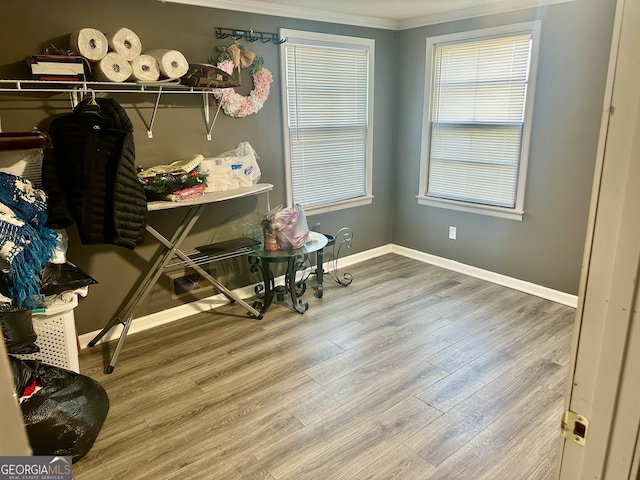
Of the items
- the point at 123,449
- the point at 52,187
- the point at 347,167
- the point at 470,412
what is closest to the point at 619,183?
the point at 470,412

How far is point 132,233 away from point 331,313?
63.6 inches

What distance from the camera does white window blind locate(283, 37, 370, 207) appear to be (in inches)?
148

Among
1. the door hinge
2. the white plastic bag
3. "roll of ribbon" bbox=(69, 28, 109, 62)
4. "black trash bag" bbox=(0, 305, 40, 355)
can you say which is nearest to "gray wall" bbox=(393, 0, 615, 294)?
the white plastic bag

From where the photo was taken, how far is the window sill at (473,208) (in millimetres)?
3738

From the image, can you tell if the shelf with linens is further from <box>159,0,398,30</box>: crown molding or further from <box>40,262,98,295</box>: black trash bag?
<box>40,262,98,295</box>: black trash bag

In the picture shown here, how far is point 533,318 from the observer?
330 centimetres

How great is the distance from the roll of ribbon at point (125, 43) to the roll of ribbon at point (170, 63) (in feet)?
0.42

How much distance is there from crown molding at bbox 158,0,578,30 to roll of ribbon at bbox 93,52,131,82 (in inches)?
25.5

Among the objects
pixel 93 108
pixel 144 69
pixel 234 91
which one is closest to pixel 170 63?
pixel 144 69

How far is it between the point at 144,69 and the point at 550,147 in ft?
9.59

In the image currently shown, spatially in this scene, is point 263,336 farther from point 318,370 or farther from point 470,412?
point 470,412

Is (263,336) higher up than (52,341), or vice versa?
(52,341)

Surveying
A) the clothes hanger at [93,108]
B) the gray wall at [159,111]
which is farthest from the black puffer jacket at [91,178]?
the gray wall at [159,111]

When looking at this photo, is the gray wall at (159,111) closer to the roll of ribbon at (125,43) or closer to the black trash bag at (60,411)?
the roll of ribbon at (125,43)
